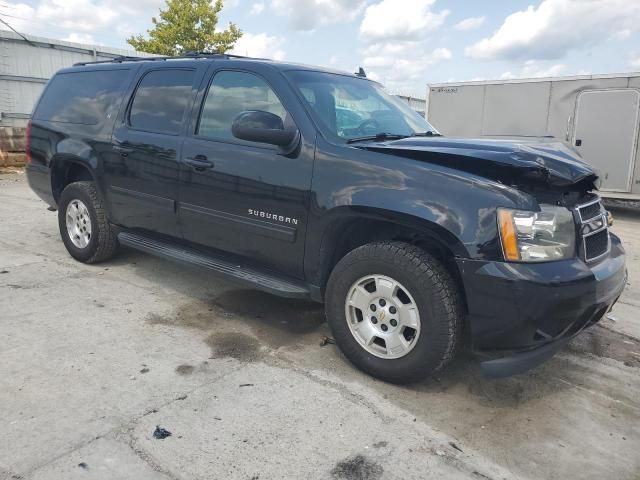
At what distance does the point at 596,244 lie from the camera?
3.06 m

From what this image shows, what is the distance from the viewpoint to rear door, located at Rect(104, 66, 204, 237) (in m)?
4.18

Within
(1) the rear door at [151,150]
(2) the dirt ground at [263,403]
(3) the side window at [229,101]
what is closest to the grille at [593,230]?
(2) the dirt ground at [263,403]

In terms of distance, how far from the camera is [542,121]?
35.2ft

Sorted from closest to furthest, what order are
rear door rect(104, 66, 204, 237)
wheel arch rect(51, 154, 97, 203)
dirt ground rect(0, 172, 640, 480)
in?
dirt ground rect(0, 172, 640, 480) < rear door rect(104, 66, 204, 237) < wheel arch rect(51, 154, 97, 203)

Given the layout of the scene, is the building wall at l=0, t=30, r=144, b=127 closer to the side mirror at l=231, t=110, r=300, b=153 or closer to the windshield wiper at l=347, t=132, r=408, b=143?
the side mirror at l=231, t=110, r=300, b=153

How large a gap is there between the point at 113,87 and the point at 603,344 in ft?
15.3

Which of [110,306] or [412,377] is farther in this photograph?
[110,306]

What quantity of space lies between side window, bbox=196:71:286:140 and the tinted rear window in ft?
4.19

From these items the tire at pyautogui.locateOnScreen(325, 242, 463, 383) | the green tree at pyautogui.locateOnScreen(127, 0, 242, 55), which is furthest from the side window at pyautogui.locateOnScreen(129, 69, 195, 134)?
the green tree at pyautogui.locateOnScreen(127, 0, 242, 55)

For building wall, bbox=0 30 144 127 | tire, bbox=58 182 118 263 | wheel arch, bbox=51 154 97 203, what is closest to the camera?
tire, bbox=58 182 118 263

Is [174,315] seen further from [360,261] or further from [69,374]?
[360,261]

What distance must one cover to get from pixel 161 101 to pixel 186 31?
2596 centimetres

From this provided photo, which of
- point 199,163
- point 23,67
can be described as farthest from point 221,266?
point 23,67

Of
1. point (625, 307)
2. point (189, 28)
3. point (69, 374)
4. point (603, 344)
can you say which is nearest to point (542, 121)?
point (625, 307)
